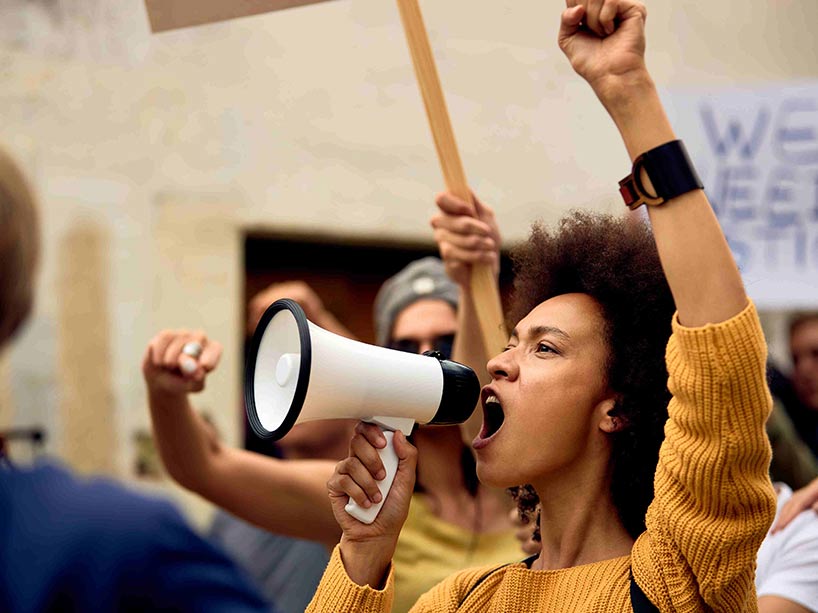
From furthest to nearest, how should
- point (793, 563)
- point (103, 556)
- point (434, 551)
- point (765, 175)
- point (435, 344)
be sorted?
point (765, 175)
point (435, 344)
point (434, 551)
point (793, 563)
point (103, 556)

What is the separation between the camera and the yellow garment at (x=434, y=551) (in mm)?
2928

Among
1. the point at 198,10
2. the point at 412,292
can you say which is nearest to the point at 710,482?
the point at 198,10

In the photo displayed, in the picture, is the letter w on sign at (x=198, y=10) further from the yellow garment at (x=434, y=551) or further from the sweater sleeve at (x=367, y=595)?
the yellow garment at (x=434, y=551)

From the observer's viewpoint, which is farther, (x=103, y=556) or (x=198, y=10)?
(x=198, y=10)

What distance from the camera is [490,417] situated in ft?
7.02

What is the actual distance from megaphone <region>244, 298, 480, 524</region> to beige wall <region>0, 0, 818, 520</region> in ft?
10.0

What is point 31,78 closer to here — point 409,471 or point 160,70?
point 160,70

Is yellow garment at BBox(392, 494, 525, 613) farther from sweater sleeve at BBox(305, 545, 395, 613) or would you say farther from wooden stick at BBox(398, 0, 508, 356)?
sweater sleeve at BBox(305, 545, 395, 613)

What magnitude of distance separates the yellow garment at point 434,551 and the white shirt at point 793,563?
58 cm

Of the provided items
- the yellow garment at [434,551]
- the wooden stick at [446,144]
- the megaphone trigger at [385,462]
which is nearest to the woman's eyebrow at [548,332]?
the megaphone trigger at [385,462]

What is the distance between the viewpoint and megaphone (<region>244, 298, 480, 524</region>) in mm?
1914

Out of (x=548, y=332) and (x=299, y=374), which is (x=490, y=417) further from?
(x=299, y=374)

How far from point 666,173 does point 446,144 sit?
0.92 metres

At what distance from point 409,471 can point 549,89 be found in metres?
4.33
